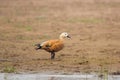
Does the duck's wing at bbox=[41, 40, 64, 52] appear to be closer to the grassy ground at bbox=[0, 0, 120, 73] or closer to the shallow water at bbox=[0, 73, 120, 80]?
the grassy ground at bbox=[0, 0, 120, 73]

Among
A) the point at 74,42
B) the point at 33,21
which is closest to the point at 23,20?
the point at 33,21

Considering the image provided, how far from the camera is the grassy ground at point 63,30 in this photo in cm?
1316

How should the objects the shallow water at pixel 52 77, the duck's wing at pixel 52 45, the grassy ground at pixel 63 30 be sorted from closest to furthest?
the shallow water at pixel 52 77
the grassy ground at pixel 63 30
the duck's wing at pixel 52 45

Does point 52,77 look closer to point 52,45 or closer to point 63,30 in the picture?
point 52,45

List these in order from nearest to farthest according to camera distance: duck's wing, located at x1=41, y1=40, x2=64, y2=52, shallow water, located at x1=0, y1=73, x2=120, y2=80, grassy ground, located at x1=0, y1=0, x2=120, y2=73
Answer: shallow water, located at x1=0, y1=73, x2=120, y2=80, grassy ground, located at x1=0, y1=0, x2=120, y2=73, duck's wing, located at x1=41, y1=40, x2=64, y2=52

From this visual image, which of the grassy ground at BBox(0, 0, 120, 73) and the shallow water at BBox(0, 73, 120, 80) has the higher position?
the grassy ground at BBox(0, 0, 120, 73)

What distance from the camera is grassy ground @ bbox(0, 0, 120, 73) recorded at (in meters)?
13.2

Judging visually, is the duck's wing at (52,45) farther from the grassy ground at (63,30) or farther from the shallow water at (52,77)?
the shallow water at (52,77)

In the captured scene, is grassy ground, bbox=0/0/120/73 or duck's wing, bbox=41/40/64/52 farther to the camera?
duck's wing, bbox=41/40/64/52

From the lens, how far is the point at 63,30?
65.6 ft

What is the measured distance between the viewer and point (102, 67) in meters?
12.7

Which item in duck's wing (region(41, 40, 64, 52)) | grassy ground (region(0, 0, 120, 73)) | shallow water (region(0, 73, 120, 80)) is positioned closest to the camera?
shallow water (region(0, 73, 120, 80))

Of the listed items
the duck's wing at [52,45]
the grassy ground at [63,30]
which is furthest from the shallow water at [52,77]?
the duck's wing at [52,45]

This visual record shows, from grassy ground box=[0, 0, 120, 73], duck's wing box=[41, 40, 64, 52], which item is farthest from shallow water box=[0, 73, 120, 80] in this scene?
duck's wing box=[41, 40, 64, 52]
